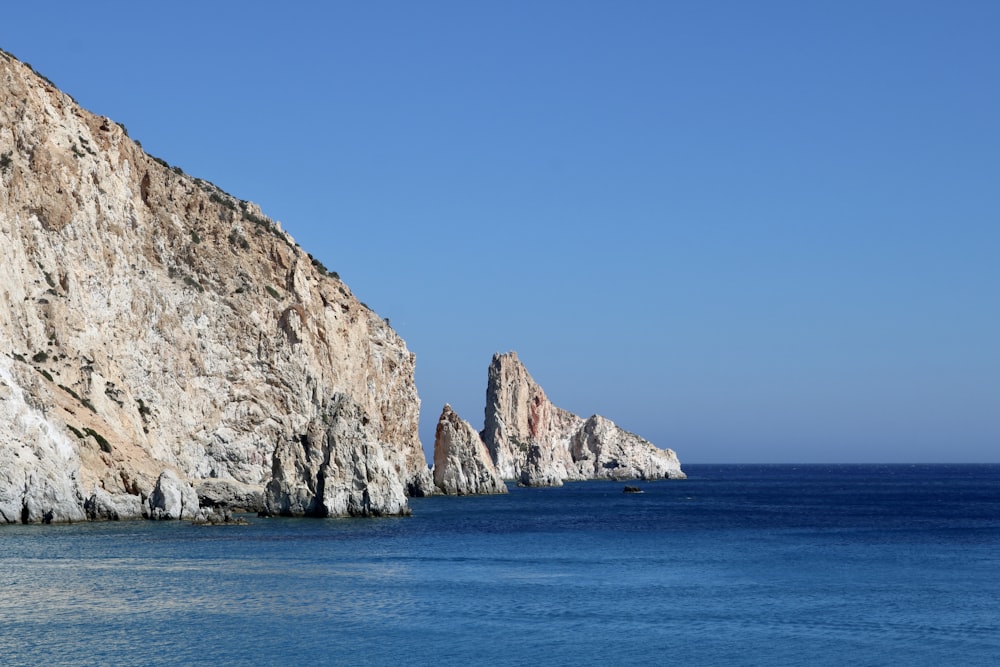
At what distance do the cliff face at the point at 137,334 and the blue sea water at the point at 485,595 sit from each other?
16.9 ft

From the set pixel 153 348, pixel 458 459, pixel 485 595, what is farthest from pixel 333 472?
pixel 458 459

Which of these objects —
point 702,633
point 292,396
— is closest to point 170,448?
point 292,396

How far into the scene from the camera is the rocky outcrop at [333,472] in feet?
252

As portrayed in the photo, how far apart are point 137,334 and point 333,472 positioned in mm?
22191

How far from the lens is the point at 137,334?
90.2 meters

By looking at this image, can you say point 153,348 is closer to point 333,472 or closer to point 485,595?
point 333,472

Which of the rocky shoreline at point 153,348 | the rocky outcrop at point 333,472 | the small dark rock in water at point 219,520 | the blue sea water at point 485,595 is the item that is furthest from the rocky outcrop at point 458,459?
the small dark rock in water at point 219,520

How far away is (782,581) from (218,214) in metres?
68.3

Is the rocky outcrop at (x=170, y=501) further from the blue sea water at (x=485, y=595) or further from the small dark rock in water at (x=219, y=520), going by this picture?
the blue sea water at (x=485, y=595)

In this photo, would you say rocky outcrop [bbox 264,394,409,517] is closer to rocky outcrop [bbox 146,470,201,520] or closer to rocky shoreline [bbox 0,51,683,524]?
rocky shoreline [bbox 0,51,683,524]

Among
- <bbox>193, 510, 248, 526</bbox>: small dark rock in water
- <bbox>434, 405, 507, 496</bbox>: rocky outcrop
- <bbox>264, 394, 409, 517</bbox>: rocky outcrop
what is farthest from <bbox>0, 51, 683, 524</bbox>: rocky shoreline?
<bbox>434, 405, 507, 496</bbox>: rocky outcrop

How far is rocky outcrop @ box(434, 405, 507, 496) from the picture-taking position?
12762 centimetres

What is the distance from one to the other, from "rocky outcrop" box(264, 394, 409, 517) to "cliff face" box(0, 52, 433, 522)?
22 cm

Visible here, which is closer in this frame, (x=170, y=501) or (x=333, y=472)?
(x=170, y=501)
